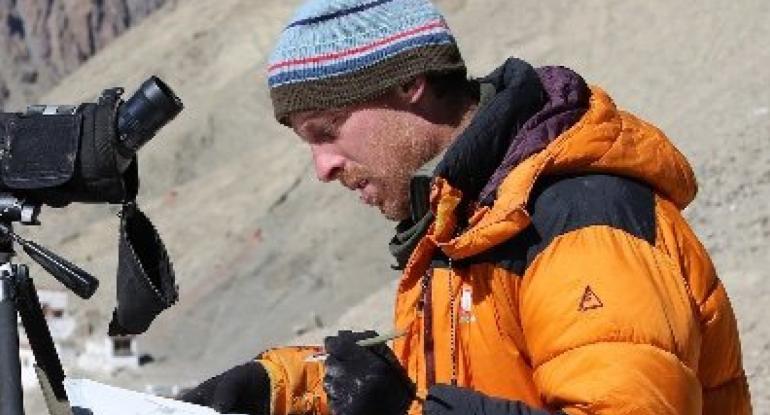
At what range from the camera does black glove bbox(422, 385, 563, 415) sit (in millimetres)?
2301

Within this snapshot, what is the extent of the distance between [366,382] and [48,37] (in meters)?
78.9

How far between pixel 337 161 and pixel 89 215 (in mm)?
46116

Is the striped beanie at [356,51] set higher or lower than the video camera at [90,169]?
higher

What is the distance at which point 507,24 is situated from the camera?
36.5 meters

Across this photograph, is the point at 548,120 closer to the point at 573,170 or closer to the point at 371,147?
the point at 573,170

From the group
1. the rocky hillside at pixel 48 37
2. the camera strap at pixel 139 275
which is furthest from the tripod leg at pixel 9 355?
the rocky hillside at pixel 48 37

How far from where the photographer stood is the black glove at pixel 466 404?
7.55ft

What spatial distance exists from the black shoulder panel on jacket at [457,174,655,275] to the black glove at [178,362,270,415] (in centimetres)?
72

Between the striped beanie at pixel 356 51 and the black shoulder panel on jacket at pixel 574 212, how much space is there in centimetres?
39

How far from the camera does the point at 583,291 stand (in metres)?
2.32

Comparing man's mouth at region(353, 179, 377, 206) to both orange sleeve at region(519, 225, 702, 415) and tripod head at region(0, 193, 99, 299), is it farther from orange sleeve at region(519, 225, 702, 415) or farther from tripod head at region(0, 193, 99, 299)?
tripod head at region(0, 193, 99, 299)

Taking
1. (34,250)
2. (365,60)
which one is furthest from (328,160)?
(34,250)

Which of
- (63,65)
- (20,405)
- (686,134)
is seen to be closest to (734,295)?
(686,134)

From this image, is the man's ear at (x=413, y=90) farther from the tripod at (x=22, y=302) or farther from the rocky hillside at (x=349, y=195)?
the rocky hillside at (x=349, y=195)
